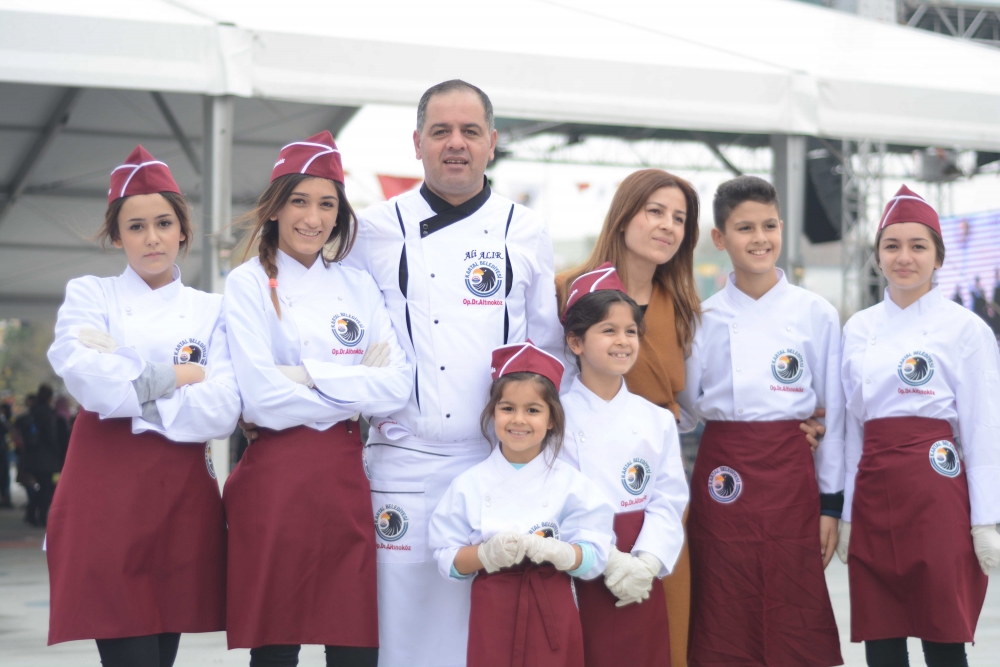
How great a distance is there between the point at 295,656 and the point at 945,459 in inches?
78.1

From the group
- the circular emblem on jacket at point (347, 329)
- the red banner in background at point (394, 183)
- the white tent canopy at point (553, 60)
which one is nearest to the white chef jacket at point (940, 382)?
the circular emblem on jacket at point (347, 329)

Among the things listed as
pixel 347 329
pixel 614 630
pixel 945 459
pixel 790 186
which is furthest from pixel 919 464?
pixel 790 186

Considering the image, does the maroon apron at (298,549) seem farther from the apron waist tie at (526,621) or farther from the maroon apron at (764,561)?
the maroon apron at (764,561)

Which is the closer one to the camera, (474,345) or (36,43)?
(474,345)

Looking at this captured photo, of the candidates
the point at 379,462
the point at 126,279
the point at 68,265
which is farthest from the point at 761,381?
the point at 68,265

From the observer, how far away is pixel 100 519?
2.64 m

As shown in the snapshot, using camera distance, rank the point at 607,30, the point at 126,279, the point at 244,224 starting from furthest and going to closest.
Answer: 1. the point at 607,30
2. the point at 244,224
3. the point at 126,279

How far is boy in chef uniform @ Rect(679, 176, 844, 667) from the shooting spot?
3186 mm

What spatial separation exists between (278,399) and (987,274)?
10.9 metres

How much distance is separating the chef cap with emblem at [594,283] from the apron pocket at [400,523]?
2.36 feet

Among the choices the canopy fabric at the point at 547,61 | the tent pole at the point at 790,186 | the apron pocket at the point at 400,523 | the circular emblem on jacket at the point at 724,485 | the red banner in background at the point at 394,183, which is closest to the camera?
the apron pocket at the point at 400,523

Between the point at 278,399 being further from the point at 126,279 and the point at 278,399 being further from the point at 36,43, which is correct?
the point at 36,43

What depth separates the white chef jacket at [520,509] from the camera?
2.78 metres

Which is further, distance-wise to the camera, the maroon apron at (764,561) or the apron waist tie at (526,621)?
the maroon apron at (764,561)
